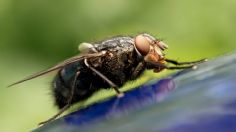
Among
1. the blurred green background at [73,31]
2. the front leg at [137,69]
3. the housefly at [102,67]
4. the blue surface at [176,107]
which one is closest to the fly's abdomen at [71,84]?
the housefly at [102,67]

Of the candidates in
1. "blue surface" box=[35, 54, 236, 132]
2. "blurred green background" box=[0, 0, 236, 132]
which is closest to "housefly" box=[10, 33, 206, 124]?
"blurred green background" box=[0, 0, 236, 132]

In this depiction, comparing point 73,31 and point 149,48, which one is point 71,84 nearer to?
point 149,48

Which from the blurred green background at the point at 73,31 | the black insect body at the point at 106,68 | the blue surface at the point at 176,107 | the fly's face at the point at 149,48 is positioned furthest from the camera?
the blurred green background at the point at 73,31

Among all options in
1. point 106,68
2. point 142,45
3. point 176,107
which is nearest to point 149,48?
point 142,45

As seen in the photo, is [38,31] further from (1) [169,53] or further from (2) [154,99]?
(2) [154,99]

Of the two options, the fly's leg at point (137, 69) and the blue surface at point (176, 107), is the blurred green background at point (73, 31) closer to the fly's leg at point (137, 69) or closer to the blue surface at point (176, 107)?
the fly's leg at point (137, 69)

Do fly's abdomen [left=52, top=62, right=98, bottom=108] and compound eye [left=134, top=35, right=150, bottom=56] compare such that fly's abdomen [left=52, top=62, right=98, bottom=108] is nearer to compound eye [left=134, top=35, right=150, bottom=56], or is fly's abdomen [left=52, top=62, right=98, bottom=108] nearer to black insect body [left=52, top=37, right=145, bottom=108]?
black insect body [left=52, top=37, right=145, bottom=108]

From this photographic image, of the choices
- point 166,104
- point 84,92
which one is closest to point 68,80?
point 84,92
